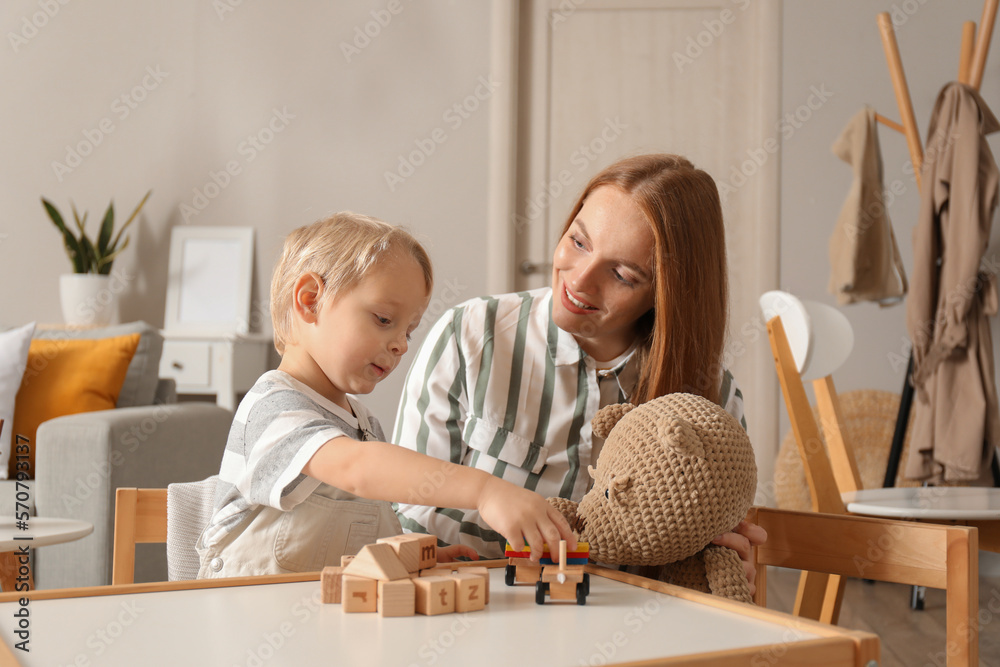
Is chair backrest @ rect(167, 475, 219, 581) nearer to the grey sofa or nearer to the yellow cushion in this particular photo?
the grey sofa

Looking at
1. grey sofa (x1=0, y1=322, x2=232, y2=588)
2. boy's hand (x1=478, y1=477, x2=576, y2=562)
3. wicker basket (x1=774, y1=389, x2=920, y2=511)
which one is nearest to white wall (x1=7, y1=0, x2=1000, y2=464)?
grey sofa (x1=0, y1=322, x2=232, y2=588)

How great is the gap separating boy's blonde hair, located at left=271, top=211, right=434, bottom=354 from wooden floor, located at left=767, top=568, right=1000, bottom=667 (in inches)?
63.1

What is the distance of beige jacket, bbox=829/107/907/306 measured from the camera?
2.65 m

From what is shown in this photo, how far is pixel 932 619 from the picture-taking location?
239 centimetres

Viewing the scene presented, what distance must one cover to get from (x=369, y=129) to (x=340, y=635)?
9.93 ft

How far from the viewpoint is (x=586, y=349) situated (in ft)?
3.65

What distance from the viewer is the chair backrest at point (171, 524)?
969mm

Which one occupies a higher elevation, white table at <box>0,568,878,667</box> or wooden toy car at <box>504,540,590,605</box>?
wooden toy car at <box>504,540,590,605</box>

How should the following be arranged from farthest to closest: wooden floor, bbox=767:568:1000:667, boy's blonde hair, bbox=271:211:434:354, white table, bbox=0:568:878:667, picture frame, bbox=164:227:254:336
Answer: picture frame, bbox=164:227:254:336 < wooden floor, bbox=767:568:1000:667 < boy's blonde hair, bbox=271:211:434:354 < white table, bbox=0:568:878:667

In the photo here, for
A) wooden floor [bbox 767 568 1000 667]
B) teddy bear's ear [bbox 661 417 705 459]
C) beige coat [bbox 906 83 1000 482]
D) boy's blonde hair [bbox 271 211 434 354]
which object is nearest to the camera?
teddy bear's ear [bbox 661 417 705 459]

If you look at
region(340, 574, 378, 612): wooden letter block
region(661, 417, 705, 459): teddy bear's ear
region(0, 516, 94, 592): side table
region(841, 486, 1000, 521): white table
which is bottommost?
region(0, 516, 94, 592): side table

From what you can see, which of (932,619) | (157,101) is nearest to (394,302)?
(932,619)

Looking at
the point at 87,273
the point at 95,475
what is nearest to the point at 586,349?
the point at 95,475

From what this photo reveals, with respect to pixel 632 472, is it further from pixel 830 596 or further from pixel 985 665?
pixel 985 665
